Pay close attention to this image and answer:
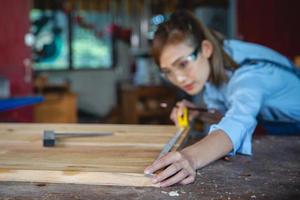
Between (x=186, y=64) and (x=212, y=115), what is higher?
(x=186, y=64)

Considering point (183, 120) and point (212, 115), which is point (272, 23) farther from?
point (183, 120)

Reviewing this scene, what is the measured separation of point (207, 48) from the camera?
1600mm

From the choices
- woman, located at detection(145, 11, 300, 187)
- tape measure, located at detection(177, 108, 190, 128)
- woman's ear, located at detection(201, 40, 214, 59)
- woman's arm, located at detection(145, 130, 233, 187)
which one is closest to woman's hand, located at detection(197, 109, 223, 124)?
woman, located at detection(145, 11, 300, 187)

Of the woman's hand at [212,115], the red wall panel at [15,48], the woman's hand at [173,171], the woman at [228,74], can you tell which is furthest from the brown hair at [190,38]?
the red wall panel at [15,48]

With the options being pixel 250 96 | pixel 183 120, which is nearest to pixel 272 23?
pixel 183 120

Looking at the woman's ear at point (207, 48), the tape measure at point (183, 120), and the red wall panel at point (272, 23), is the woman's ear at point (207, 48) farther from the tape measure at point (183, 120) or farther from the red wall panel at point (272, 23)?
the red wall panel at point (272, 23)

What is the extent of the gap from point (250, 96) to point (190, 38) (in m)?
0.36

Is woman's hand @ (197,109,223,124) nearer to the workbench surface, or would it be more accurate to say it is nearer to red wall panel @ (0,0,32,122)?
the workbench surface

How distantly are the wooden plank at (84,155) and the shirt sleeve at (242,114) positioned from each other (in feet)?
0.53

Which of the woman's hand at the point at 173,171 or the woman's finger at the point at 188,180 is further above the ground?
the woman's hand at the point at 173,171

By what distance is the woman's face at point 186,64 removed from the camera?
1537 mm

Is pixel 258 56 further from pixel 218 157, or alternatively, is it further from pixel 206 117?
pixel 218 157

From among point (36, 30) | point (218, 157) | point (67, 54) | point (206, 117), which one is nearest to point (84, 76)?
point (67, 54)

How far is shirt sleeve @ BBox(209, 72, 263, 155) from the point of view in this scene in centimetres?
120
